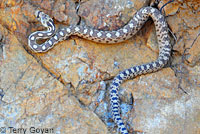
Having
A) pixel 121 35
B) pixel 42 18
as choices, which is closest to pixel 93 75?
pixel 121 35

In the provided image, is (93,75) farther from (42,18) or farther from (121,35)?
(42,18)

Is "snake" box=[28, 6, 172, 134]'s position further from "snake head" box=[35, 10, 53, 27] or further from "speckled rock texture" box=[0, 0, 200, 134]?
"speckled rock texture" box=[0, 0, 200, 134]

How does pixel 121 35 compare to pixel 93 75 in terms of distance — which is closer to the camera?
pixel 93 75

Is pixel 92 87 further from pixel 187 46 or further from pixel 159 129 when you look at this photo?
pixel 187 46

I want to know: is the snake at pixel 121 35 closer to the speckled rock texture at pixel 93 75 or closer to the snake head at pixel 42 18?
the snake head at pixel 42 18

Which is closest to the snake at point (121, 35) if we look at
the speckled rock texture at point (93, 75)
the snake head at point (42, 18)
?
the snake head at point (42, 18)

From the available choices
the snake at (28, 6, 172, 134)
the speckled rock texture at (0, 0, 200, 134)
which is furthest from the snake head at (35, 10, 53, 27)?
the speckled rock texture at (0, 0, 200, 134)
